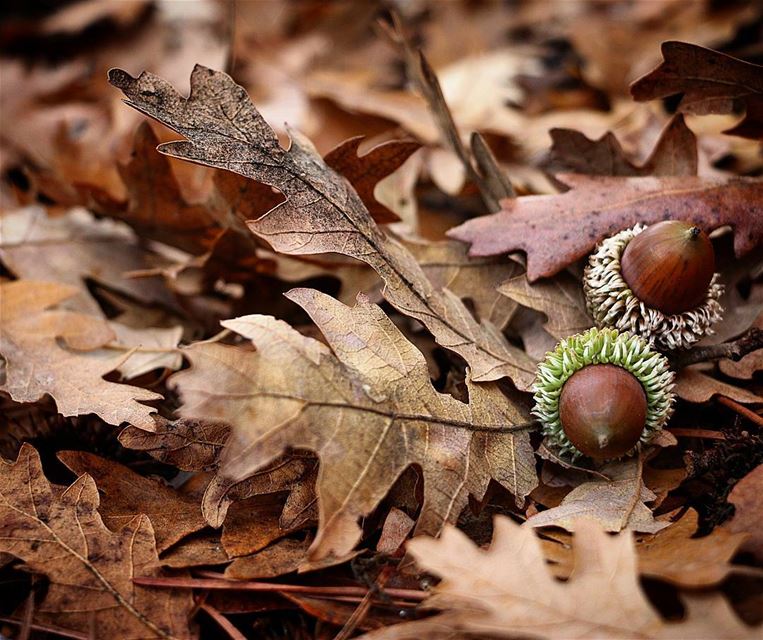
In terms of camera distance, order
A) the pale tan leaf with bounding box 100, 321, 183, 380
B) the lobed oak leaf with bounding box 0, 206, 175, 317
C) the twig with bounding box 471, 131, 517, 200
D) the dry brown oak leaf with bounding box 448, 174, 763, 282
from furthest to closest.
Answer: the lobed oak leaf with bounding box 0, 206, 175, 317 < the twig with bounding box 471, 131, 517, 200 < the pale tan leaf with bounding box 100, 321, 183, 380 < the dry brown oak leaf with bounding box 448, 174, 763, 282

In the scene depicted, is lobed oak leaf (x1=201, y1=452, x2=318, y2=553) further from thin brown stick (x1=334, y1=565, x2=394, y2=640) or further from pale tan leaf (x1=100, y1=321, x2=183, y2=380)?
pale tan leaf (x1=100, y1=321, x2=183, y2=380)

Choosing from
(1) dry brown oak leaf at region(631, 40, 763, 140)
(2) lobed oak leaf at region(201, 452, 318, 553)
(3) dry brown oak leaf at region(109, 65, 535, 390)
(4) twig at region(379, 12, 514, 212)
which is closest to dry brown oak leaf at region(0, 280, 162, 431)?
(2) lobed oak leaf at region(201, 452, 318, 553)

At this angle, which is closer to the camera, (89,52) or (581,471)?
(581,471)

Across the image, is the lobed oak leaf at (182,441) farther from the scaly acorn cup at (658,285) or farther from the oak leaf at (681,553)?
the scaly acorn cup at (658,285)

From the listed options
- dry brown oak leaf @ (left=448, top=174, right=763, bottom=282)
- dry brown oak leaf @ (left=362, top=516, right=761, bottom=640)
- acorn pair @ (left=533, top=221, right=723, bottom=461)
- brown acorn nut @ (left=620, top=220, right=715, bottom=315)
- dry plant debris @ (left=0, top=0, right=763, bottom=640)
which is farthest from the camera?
dry brown oak leaf @ (left=448, top=174, right=763, bottom=282)

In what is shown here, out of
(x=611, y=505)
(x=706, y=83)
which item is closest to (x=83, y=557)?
(x=611, y=505)

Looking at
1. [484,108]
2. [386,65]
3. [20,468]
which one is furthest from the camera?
[386,65]

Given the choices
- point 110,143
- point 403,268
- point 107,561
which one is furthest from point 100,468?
point 110,143

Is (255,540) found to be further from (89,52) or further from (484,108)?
(89,52)
